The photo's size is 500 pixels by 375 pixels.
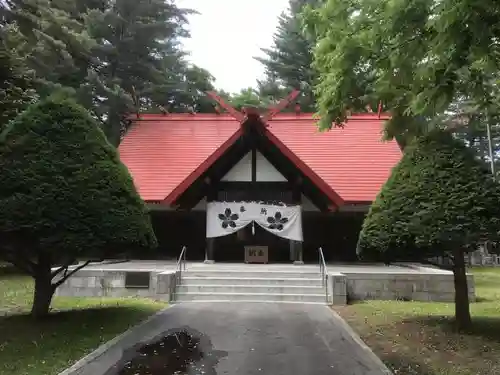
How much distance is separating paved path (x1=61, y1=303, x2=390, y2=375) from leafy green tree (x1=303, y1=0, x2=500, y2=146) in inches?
131

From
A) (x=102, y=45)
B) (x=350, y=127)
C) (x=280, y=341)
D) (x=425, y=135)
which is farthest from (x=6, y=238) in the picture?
(x=102, y=45)

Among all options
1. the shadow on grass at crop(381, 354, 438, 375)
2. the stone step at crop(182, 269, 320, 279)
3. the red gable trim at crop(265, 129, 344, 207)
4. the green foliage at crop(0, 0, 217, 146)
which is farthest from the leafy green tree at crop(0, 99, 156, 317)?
the green foliage at crop(0, 0, 217, 146)

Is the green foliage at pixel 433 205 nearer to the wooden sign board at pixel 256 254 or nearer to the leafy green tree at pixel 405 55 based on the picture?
the leafy green tree at pixel 405 55

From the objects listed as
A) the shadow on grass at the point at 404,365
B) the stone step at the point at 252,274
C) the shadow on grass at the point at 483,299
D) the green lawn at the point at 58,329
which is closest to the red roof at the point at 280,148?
the stone step at the point at 252,274

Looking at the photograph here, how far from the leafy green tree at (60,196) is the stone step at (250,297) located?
11.0 ft

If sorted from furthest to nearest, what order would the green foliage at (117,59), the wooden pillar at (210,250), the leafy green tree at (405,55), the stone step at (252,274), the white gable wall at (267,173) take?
the green foliage at (117,59) < the white gable wall at (267,173) < the wooden pillar at (210,250) < the stone step at (252,274) < the leafy green tree at (405,55)

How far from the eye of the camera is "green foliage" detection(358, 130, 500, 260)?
6.45m

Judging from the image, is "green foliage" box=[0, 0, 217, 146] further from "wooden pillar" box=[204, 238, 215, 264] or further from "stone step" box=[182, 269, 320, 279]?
"stone step" box=[182, 269, 320, 279]

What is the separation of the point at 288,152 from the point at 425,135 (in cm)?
670

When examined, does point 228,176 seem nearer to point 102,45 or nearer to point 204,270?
point 204,270

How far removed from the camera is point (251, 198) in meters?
15.0

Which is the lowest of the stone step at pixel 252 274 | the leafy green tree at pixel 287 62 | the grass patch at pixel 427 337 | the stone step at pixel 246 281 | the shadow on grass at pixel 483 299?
the grass patch at pixel 427 337

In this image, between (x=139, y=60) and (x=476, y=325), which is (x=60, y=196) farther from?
(x=139, y=60)

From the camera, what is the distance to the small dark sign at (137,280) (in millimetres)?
11148
